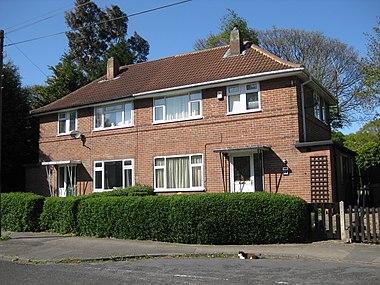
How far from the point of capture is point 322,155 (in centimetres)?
1552

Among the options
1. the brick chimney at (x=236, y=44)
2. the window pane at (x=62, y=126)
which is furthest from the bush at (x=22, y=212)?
the brick chimney at (x=236, y=44)

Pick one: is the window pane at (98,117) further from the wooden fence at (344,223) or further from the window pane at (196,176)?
the wooden fence at (344,223)

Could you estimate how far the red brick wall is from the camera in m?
16.6

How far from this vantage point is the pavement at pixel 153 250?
1061 centimetres

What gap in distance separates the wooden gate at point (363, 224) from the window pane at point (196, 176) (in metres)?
7.41

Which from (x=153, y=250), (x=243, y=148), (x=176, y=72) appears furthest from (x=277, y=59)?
(x=153, y=250)

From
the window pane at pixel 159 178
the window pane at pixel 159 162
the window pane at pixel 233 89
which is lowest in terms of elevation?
the window pane at pixel 159 178

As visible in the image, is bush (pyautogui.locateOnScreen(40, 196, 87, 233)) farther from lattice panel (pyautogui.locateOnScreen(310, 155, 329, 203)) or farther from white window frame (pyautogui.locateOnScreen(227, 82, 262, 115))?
lattice panel (pyautogui.locateOnScreen(310, 155, 329, 203))

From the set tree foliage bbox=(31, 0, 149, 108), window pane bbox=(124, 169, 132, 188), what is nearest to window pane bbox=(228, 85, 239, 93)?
window pane bbox=(124, 169, 132, 188)

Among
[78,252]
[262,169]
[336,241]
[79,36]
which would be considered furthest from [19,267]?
[79,36]

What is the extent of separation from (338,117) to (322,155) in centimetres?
2152

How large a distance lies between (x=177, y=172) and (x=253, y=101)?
4691 mm

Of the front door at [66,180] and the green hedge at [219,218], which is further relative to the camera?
the front door at [66,180]

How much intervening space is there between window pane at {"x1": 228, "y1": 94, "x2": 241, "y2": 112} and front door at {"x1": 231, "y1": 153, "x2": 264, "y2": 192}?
6.64 feet
